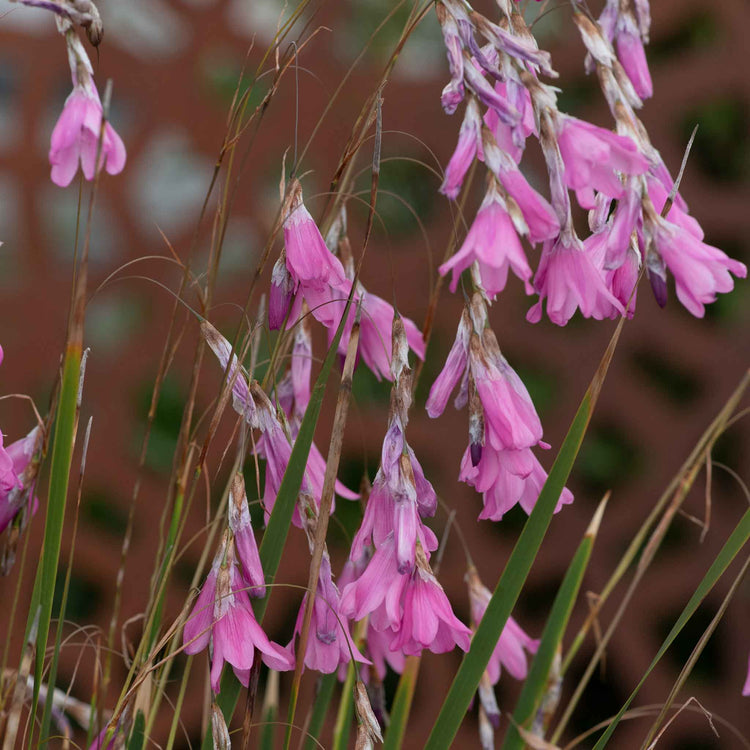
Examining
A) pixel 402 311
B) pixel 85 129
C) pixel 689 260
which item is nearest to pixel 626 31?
pixel 689 260

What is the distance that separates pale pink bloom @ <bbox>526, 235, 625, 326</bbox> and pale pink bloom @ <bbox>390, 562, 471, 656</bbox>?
133 mm

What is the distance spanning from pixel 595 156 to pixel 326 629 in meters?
0.26

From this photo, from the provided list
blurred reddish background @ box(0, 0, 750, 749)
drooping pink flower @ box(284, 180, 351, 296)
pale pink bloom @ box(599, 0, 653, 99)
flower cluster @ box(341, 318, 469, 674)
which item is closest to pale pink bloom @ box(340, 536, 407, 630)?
flower cluster @ box(341, 318, 469, 674)

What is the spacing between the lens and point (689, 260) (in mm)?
492

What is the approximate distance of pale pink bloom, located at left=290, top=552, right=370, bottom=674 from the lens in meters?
0.52

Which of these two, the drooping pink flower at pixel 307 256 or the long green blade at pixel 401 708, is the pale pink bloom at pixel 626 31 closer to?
the drooping pink flower at pixel 307 256

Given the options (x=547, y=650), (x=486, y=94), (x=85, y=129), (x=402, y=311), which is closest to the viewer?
(x=486, y=94)

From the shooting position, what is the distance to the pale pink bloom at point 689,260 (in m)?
0.49

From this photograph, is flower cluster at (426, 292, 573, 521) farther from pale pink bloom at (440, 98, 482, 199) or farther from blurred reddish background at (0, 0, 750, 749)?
blurred reddish background at (0, 0, 750, 749)

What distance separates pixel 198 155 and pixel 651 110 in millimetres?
591

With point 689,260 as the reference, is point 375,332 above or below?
below

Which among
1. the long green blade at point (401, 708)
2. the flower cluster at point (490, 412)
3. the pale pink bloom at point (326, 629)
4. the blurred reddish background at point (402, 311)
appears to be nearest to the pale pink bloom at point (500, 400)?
the flower cluster at point (490, 412)

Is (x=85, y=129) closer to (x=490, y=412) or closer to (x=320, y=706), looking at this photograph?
(x=490, y=412)

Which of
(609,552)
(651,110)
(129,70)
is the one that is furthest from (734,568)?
(129,70)
